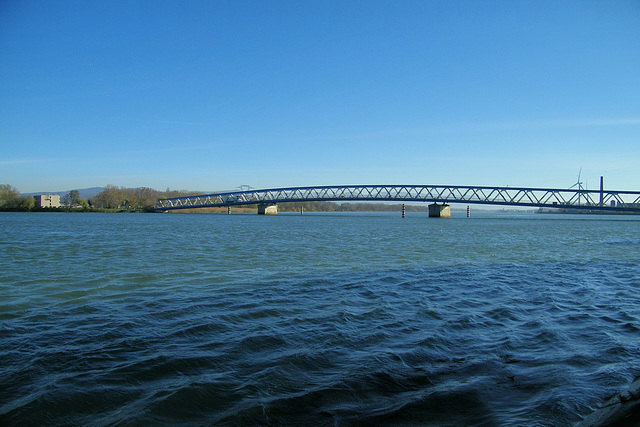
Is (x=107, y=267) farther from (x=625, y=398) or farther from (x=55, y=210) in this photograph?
(x=55, y=210)

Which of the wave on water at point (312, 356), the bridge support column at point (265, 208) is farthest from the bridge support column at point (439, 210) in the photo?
the wave on water at point (312, 356)

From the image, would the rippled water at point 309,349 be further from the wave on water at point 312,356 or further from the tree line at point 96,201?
the tree line at point 96,201

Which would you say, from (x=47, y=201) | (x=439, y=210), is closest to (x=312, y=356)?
(x=439, y=210)

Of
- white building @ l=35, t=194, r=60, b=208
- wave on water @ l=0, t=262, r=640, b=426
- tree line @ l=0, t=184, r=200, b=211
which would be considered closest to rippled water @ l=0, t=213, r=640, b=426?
wave on water @ l=0, t=262, r=640, b=426

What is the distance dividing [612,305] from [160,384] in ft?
36.2

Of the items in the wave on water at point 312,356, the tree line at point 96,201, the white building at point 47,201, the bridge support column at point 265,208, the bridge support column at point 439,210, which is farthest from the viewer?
the white building at point 47,201

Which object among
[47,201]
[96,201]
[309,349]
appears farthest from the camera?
[47,201]

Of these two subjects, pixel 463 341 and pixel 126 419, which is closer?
pixel 126 419

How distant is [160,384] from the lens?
5711 mm

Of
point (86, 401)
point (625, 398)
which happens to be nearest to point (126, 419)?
point (86, 401)

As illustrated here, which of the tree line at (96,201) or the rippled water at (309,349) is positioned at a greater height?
the tree line at (96,201)

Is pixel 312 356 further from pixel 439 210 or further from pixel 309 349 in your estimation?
pixel 439 210

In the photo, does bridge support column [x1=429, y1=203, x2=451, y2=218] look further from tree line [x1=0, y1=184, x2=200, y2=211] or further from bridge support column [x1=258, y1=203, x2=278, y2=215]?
tree line [x1=0, y1=184, x2=200, y2=211]

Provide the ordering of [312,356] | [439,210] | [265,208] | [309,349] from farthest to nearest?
[265,208]
[439,210]
[309,349]
[312,356]
